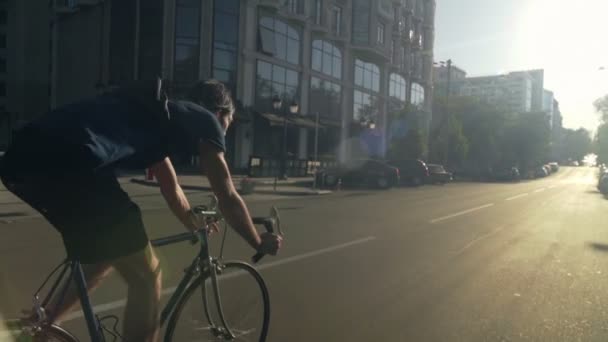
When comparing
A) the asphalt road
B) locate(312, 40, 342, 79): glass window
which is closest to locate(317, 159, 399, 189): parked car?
locate(312, 40, 342, 79): glass window

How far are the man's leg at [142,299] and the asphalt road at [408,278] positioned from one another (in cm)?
91

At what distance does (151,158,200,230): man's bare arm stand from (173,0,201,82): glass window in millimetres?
27952

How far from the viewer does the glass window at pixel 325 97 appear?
3831 cm

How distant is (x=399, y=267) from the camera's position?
22.4 ft

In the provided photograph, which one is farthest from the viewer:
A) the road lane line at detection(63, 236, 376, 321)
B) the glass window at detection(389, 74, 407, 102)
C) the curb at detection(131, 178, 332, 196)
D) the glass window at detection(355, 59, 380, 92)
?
the glass window at detection(389, 74, 407, 102)

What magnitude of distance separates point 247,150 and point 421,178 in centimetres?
1112

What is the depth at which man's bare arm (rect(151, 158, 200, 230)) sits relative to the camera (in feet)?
9.11

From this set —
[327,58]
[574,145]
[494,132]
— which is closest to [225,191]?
[327,58]

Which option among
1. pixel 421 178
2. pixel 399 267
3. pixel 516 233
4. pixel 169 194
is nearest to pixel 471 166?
pixel 421 178

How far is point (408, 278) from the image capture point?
245 inches

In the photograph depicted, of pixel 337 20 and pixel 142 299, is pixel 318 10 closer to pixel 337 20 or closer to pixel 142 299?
pixel 337 20

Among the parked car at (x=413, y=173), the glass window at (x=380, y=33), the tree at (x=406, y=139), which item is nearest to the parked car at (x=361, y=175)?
the parked car at (x=413, y=173)

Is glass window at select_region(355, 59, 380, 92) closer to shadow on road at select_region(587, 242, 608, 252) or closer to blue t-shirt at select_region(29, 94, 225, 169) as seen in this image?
shadow on road at select_region(587, 242, 608, 252)

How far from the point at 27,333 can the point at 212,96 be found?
1390 millimetres
